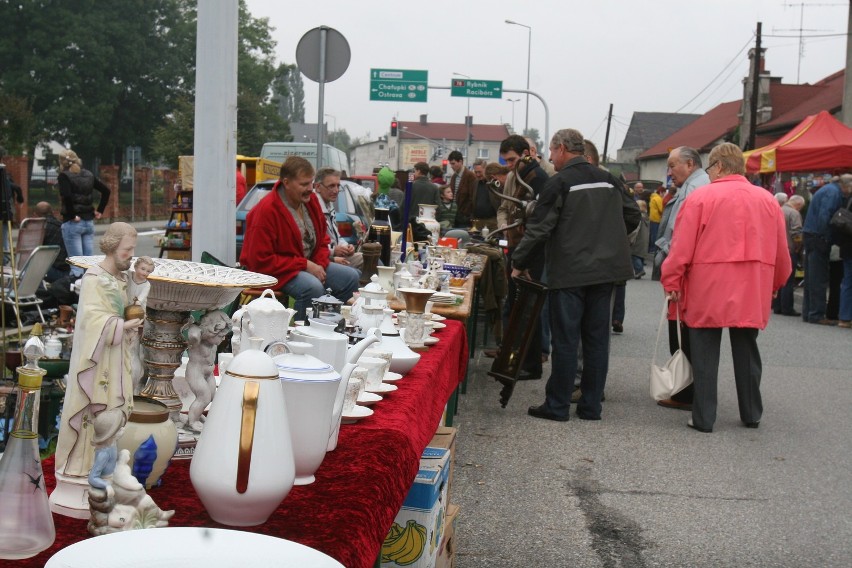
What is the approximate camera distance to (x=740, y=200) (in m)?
6.54

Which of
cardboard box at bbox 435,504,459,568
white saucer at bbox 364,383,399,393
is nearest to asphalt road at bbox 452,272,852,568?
cardboard box at bbox 435,504,459,568

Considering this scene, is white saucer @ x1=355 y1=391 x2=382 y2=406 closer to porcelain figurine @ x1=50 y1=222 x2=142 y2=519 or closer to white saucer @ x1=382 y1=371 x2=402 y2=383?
white saucer @ x1=382 y1=371 x2=402 y2=383

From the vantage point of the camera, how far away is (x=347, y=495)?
214 cm

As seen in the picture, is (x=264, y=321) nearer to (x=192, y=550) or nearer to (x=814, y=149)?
(x=192, y=550)

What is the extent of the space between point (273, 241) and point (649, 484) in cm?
267

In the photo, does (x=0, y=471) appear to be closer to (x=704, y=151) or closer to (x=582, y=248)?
(x=582, y=248)

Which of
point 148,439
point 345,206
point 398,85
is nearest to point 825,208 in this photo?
point 345,206

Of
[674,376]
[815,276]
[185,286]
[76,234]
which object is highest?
[185,286]

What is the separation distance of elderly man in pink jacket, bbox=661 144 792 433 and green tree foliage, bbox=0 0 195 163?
143 ft

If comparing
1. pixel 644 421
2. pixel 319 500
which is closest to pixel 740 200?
pixel 644 421

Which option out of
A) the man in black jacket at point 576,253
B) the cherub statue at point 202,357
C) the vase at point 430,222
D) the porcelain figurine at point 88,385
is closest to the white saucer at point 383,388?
the cherub statue at point 202,357

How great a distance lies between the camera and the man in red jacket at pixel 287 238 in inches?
246

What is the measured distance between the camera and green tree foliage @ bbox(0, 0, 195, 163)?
161 ft

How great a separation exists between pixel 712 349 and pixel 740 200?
1008mm
